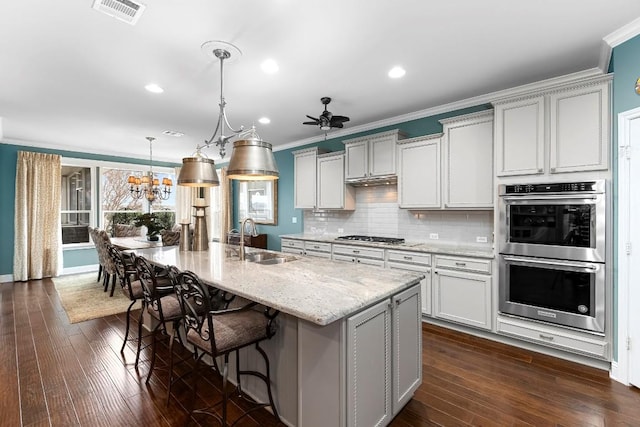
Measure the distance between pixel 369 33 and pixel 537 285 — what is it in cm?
269

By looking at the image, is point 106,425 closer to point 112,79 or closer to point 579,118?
point 112,79

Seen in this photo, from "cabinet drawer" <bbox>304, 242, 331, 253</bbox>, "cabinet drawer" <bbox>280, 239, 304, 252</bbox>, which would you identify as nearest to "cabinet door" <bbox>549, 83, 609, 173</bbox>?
"cabinet drawer" <bbox>304, 242, 331, 253</bbox>

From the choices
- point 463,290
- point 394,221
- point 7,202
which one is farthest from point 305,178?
point 7,202

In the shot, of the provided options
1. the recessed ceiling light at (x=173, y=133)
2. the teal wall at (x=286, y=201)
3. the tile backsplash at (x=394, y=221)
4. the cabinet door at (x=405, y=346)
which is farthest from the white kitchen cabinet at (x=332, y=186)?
the cabinet door at (x=405, y=346)

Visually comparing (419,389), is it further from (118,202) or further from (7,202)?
(7,202)

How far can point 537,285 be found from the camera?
2818mm

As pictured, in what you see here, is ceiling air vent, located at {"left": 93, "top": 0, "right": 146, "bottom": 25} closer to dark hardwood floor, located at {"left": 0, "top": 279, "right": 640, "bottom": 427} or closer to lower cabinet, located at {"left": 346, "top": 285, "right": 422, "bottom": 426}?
lower cabinet, located at {"left": 346, "top": 285, "right": 422, "bottom": 426}

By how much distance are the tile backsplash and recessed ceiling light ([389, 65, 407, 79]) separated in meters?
1.75

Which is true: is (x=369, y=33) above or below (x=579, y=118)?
above

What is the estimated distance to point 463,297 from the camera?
3240 mm

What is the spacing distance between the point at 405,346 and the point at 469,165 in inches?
91.6

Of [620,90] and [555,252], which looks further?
[555,252]

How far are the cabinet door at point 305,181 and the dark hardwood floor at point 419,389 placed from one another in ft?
9.64

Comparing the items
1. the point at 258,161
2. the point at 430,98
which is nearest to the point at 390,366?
the point at 258,161
